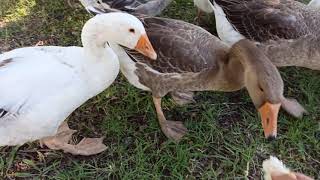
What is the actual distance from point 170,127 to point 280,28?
1181 mm

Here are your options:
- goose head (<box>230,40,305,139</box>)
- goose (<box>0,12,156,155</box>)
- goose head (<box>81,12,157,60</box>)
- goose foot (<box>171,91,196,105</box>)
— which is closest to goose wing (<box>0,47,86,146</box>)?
goose (<box>0,12,156,155</box>)

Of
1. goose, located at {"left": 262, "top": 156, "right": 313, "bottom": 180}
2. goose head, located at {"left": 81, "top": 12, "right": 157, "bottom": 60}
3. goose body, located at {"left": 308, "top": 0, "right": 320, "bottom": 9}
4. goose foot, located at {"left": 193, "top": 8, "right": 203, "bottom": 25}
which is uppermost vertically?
goose head, located at {"left": 81, "top": 12, "right": 157, "bottom": 60}

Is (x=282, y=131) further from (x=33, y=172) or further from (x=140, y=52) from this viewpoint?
(x=33, y=172)

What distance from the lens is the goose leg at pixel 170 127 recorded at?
3.69m

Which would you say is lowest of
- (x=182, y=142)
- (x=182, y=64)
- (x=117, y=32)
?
(x=182, y=142)

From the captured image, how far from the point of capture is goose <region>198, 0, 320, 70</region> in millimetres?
3928

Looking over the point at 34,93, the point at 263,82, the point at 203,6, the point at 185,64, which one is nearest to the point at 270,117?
the point at 263,82

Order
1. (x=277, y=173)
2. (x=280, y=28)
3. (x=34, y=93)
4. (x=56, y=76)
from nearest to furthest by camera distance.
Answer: (x=277, y=173), (x=34, y=93), (x=56, y=76), (x=280, y=28)

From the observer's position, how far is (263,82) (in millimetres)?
3154

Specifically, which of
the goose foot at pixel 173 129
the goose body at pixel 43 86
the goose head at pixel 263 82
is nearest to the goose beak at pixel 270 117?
the goose head at pixel 263 82

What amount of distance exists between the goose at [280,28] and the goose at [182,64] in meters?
0.38

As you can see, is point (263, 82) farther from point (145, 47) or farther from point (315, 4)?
point (315, 4)

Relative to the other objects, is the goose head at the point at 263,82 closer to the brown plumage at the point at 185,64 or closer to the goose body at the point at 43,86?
the brown plumage at the point at 185,64

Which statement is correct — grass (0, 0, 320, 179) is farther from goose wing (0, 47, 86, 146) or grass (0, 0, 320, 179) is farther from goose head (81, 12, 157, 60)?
goose head (81, 12, 157, 60)
